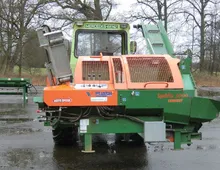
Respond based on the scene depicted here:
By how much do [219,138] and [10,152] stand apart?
457 cm

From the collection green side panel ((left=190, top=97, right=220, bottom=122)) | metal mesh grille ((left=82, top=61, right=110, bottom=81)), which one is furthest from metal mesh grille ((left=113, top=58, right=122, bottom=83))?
green side panel ((left=190, top=97, right=220, bottom=122))

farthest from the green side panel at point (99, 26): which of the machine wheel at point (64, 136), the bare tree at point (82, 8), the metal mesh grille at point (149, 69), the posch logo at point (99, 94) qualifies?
the bare tree at point (82, 8)

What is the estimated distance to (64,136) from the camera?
750 cm

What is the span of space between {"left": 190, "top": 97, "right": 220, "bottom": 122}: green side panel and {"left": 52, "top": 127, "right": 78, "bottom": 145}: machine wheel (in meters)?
2.76

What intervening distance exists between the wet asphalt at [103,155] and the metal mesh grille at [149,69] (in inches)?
57.5

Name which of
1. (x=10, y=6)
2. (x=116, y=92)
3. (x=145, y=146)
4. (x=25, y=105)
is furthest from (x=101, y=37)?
(x=10, y=6)

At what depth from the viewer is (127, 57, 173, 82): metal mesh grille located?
5.53 m

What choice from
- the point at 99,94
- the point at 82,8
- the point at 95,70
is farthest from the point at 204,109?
the point at 82,8

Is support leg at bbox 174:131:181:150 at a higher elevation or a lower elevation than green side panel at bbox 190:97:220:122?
lower

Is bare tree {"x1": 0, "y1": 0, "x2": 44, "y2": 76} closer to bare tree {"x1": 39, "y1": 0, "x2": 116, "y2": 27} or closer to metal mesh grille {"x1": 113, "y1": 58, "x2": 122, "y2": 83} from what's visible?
bare tree {"x1": 39, "y1": 0, "x2": 116, "y2": 27}

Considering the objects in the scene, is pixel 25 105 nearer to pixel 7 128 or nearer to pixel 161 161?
pixel 7 128

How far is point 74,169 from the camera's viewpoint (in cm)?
584

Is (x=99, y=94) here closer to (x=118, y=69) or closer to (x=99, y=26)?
(x=118, y=69)

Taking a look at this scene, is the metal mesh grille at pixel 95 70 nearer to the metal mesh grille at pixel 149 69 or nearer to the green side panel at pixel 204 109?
the metal mesh grille at pixel 149 69
